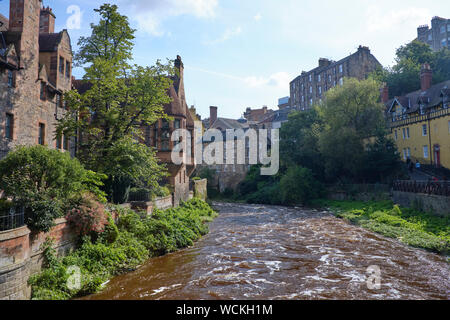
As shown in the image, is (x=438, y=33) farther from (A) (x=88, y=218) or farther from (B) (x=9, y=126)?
(A) (x=88, y=218)

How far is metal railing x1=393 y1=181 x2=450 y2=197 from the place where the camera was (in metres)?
21.7

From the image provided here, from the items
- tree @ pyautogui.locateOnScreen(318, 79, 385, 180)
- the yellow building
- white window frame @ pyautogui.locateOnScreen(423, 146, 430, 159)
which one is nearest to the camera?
the yellow building

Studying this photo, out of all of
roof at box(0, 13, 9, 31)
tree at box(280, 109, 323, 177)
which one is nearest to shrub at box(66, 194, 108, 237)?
roof at box(0, 13, 9, 31)

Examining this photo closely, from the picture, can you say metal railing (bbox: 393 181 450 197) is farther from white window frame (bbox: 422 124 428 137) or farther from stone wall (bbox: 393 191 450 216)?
white window frame (bbox: 422 124 428 137)

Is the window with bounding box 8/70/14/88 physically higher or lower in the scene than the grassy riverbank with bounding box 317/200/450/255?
higher

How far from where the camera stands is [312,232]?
21797 mm

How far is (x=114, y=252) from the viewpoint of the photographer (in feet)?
42.7

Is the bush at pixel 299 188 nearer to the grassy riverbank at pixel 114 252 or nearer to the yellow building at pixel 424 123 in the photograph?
the yellow building at pixel 424 123

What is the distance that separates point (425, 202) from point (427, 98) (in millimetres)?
21054

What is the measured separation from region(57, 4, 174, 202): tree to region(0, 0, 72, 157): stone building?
1837 millimetres

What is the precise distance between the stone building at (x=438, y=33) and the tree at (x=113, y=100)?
272ft

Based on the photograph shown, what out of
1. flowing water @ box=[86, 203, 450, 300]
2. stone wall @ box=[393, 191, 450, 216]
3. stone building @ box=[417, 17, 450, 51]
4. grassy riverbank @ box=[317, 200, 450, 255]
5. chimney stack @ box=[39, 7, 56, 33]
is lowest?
flowing water @ box=[86, 203, 450, 300]

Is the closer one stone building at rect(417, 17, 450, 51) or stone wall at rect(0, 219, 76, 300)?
stone wall at rect(0, 219, 76, 300)

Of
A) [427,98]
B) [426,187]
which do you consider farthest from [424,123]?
[426,187]
